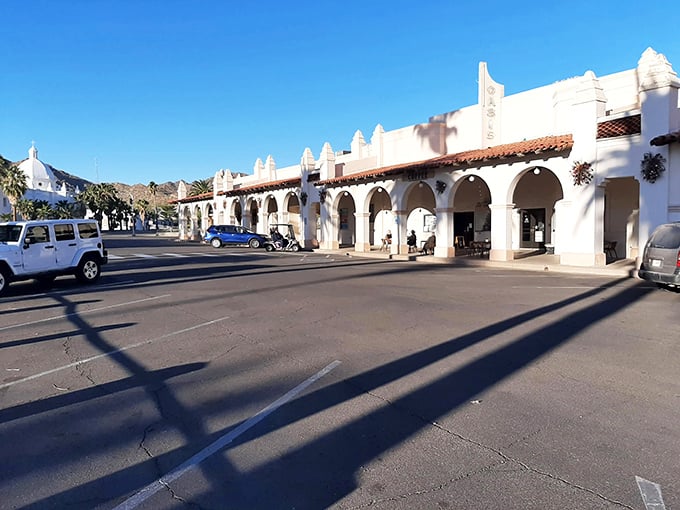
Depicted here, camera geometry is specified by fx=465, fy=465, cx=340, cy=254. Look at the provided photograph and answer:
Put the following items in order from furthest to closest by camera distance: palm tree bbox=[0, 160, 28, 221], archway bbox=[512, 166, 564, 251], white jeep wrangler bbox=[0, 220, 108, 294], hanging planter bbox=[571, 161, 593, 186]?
palm tree bbox=[0, 160, 28, 221] < archway bbox=[512, 166, 564, 251] < hanging planter bbox=[571, 161, 593, 186] < white jeep wrangler bbox=[0, 220, 108, 294]

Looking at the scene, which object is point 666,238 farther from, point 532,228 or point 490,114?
point 532,228

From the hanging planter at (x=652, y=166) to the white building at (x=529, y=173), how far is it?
0.11 feet

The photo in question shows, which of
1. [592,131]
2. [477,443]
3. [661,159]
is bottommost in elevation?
[477,443]

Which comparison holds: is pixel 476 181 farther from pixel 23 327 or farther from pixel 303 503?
pixel 303 503

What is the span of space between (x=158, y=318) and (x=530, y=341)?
677cm

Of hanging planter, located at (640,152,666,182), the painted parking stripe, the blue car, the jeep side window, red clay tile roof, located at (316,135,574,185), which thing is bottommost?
the painted parking stripe

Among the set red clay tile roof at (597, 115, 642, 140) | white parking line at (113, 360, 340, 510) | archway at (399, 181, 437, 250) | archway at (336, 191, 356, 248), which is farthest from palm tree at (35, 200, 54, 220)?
white parking line at (113, 360, 340, 510)

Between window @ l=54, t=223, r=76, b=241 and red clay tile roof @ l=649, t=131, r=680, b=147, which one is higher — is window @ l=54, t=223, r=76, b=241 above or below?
below

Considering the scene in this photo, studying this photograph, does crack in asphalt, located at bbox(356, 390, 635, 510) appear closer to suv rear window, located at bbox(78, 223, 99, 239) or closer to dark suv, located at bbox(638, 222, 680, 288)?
dark suv, located at bbox(638, 222, 680, 288)

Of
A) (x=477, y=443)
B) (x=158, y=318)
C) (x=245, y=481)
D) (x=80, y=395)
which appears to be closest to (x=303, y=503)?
(x=245, y=481)

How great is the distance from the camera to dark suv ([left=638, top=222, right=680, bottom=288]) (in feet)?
35.2

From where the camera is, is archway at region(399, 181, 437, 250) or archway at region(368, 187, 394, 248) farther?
archway at region(368, 187, 394, 248)

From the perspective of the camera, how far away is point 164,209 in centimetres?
11806

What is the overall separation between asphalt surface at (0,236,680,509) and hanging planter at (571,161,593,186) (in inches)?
360
